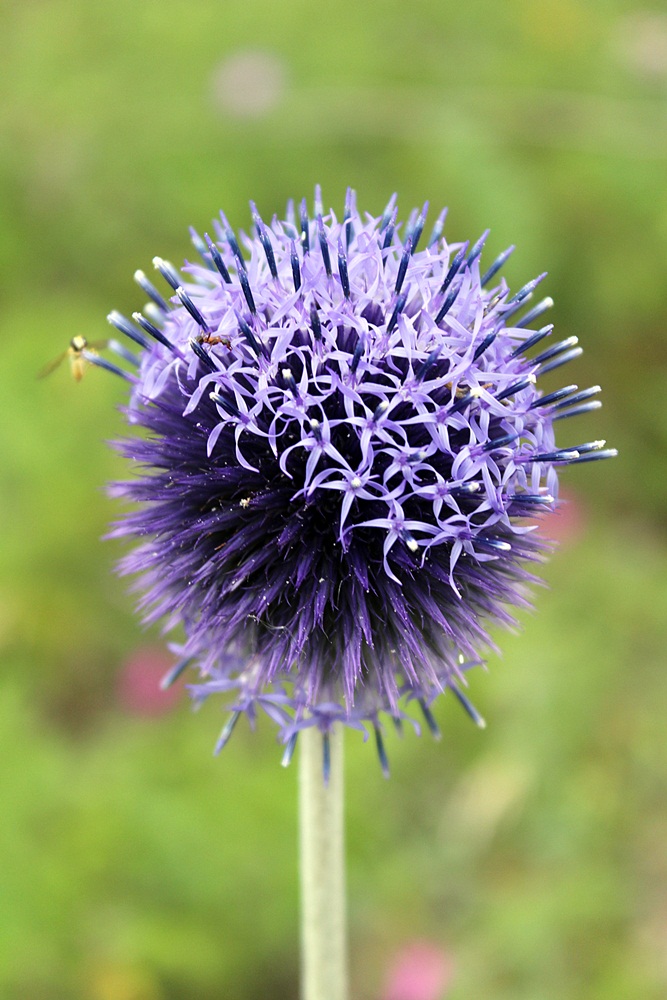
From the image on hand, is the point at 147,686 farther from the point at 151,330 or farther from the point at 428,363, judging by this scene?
the point at 428,363

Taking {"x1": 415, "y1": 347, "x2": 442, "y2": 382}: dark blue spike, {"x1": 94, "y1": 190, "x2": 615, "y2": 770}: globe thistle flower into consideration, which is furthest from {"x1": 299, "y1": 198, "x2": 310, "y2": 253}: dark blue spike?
{"x1": 415, "y1": 347, "x2": 442, "y2": 382}: dark blue spike

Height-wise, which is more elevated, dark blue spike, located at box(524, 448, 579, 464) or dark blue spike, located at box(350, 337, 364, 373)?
dark blue spike, located at box(350, 337, 364, 373)

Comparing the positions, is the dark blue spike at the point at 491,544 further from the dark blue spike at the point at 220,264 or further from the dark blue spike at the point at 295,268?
the dark blue spike at the point at 220,264

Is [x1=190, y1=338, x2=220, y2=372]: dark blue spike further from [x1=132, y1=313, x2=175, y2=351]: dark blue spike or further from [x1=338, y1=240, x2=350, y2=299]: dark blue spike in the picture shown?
[x1=338, y1=240, x2=350, y2=299]: dark blue spike

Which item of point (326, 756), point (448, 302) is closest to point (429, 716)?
point (326, 756)

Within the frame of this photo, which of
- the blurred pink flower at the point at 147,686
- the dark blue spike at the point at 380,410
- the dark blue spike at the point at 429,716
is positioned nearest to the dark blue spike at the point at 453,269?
the dark blue spike at the point at 380,410

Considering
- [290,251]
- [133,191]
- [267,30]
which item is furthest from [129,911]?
[267,30]

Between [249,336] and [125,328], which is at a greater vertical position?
[125,328]
